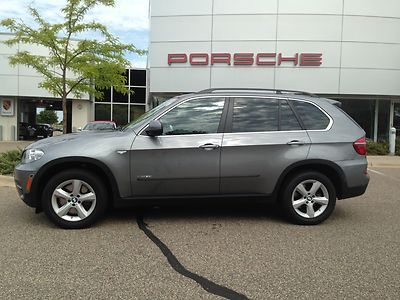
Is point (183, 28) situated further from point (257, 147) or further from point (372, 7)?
point (257, 147)

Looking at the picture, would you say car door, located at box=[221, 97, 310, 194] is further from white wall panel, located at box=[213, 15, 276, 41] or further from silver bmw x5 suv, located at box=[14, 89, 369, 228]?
white wall panel, located at box=[213, 15, 276, 41]

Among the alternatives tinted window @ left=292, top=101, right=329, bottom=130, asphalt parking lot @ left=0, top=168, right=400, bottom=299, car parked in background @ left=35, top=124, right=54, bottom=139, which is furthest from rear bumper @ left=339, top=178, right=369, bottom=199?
car parked in background @ left=35, top=124, right=54, bottom=139

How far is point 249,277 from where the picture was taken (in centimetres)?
402

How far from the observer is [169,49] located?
20.9 m

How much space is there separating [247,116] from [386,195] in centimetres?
432

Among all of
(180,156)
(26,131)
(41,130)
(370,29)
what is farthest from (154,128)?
(41,130)

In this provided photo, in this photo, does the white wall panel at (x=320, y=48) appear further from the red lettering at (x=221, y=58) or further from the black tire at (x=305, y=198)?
the black tire at (x=305, y=198)

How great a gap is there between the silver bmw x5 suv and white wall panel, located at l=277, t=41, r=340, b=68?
1494 centimetres

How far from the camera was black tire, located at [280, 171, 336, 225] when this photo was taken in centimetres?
584

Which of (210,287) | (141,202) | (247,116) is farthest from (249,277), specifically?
(247,116)

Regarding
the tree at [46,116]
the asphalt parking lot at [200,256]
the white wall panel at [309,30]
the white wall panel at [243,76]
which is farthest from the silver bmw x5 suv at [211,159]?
the tree at [46,116]

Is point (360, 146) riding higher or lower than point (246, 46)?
lower

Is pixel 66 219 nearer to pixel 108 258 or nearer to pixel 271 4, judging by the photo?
pixel 108 258

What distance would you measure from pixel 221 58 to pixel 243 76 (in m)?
1.37
